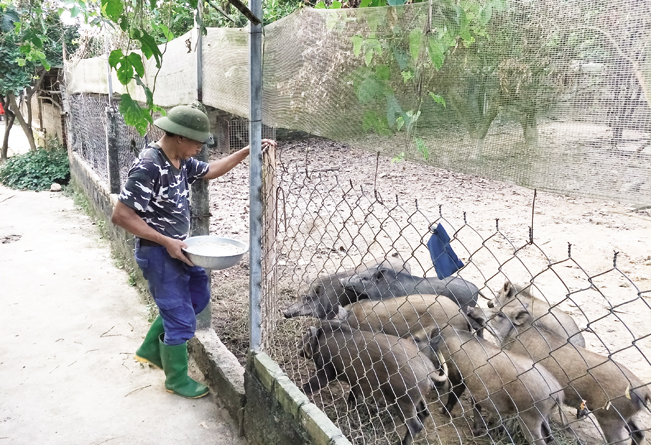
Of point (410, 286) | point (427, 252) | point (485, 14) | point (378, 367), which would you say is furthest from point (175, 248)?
point (427, 252)

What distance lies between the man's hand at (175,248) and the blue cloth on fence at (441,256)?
1409mm

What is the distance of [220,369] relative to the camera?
3.36m

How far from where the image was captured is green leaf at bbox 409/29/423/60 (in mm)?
1704

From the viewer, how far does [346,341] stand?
3066 mm

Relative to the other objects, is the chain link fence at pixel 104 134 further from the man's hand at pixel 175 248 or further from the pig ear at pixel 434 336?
the pig ear at pixel 434 336

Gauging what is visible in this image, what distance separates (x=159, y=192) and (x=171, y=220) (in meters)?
0.21

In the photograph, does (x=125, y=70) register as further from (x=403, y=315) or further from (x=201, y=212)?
(x=403, y=315)

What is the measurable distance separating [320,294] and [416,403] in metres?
1.46

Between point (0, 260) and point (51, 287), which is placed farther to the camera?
point (0, 260)

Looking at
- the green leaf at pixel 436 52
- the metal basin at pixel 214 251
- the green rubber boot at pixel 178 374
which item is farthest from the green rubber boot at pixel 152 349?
the green leaf at pixel 436 52

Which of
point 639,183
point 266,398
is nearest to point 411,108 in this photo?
point 639,183

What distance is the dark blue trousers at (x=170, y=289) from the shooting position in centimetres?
322

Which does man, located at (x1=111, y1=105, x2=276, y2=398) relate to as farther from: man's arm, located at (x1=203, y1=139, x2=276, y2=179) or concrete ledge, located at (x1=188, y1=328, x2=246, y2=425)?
concrete ledge, located at (x1=188, y1=328, x2=246, y2=425)

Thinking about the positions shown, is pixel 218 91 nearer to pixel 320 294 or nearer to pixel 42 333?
pixel 320 294
